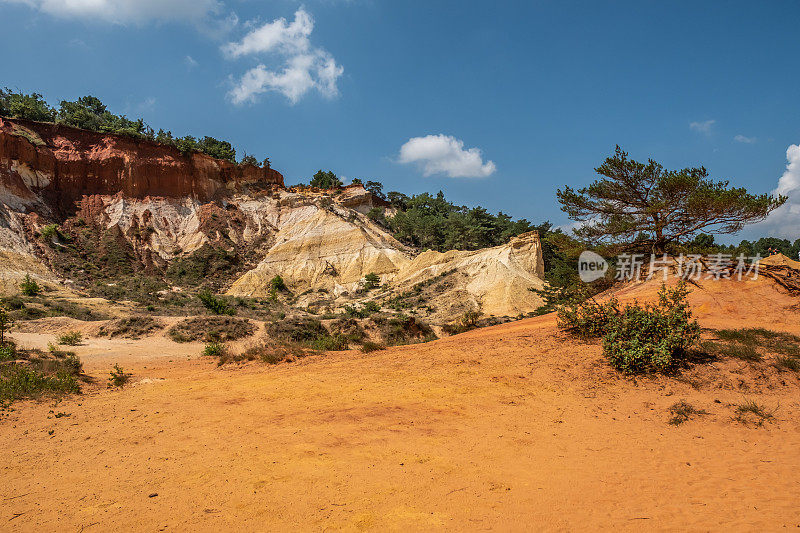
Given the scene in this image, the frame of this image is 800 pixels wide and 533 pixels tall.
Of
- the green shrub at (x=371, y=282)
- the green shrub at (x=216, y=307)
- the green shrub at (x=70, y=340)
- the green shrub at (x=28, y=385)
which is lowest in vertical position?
the green shrub at (x=70, y=340)

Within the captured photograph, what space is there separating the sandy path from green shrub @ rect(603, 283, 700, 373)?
42 centimetres

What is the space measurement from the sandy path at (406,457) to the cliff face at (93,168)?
1684 inches

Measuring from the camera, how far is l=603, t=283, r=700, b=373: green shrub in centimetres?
765

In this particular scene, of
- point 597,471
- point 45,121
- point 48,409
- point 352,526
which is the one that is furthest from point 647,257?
point 45,121

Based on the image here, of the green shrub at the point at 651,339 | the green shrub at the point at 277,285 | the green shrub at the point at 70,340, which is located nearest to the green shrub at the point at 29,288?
the green shrub at the point at 70,340

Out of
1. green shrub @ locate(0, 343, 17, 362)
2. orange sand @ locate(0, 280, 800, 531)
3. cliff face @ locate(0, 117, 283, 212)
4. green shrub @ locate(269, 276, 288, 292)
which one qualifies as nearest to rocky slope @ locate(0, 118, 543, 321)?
cliff face @ locate(0, 117, 283, 212)

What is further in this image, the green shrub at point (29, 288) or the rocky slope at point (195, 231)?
the rocky slope at point (195, 231)

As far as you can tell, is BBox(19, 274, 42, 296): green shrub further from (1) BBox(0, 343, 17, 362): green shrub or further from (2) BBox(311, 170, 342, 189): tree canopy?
(2) BBox(311, 170, 342, 189): tree canopy

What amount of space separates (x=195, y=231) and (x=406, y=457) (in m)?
45.4

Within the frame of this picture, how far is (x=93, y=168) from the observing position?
41.4m

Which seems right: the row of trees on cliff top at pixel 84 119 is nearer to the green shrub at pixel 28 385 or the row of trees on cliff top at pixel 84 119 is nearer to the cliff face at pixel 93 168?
the cliff face at pixel 93 168

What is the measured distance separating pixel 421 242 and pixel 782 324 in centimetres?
4082

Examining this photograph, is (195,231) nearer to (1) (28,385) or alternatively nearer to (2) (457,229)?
(2) (457,229)

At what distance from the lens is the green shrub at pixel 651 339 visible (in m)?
7.65
